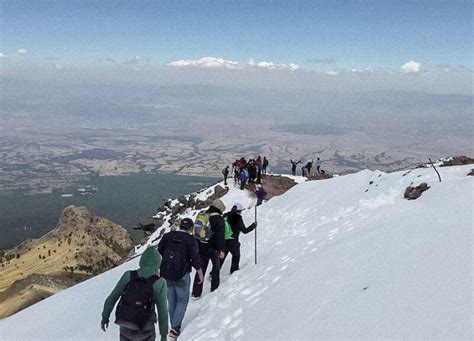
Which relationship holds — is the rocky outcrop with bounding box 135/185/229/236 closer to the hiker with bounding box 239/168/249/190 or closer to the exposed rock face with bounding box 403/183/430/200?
the hiker with bounding box 239/168/249/190

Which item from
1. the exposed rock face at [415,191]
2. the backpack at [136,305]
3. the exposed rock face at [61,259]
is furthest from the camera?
the exposed rock face at [61,259]

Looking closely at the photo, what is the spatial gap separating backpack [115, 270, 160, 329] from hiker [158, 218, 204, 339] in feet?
6.37

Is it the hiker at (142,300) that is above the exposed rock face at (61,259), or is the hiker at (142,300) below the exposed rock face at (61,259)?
above

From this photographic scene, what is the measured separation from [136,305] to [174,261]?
204 centimetres

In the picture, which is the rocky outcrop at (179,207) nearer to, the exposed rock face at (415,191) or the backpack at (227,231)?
the exposed rock face at (415,191)

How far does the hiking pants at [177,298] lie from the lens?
739cm

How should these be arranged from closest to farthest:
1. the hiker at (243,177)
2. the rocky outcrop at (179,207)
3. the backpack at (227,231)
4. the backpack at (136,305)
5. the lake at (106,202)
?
the backpack at (136,305) < the backpack at (227,231) < the hiker at (243,177) < the rocky outcrop at (179,207) < the lake at (106,202)

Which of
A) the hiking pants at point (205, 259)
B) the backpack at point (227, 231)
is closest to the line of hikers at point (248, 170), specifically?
the backpack at point (227, 231)

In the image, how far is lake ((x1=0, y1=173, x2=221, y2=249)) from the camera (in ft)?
231

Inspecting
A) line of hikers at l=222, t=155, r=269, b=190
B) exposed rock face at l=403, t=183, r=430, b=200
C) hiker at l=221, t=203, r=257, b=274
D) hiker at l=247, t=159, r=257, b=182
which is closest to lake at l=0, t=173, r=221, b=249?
line of hikers at l=222, t=155, r=269, b=190

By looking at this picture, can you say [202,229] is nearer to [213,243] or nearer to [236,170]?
[213,243]

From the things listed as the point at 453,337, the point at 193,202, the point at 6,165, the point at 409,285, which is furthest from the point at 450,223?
the point at 6,165

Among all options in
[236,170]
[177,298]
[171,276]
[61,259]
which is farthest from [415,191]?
[61,259]

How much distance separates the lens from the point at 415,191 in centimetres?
1345
